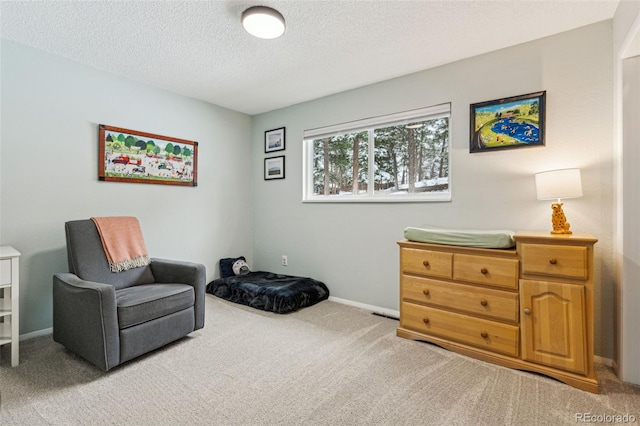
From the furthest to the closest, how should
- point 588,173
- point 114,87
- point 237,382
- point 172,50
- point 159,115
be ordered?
1. point 159,115
2. point 114,87
3. point 172,50
4. point 588,173
5. point 237,382

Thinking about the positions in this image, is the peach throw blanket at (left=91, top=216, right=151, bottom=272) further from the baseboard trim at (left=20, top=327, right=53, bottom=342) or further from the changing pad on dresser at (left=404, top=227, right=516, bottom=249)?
the changing pad on dresser at (left=404, top=227, right=516, bottom=249)

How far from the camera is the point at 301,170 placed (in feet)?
12.5

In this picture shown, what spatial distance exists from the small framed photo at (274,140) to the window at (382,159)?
393 mm

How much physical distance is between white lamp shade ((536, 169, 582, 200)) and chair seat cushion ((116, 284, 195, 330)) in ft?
8.79

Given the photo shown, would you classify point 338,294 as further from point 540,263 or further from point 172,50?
point 172,50

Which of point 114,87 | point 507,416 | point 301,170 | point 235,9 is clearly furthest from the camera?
point 301,170

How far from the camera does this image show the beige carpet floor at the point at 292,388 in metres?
1.54

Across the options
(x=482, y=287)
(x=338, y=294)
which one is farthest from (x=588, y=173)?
(x=338, y=294)

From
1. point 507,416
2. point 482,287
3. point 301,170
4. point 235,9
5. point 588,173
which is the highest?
point 235,9

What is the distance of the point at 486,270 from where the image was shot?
6.91 ft

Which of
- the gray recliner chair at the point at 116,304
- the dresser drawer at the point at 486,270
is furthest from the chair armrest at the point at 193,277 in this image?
the dresser drawer at the point at 486,270

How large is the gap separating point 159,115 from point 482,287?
11.5 feet

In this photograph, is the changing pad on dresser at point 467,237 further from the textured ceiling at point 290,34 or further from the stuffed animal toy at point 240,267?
the stuffed animal toy at point 240,267

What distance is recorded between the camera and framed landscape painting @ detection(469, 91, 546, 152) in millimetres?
2330
